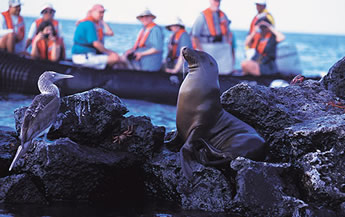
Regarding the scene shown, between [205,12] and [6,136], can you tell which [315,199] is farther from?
[205,12]

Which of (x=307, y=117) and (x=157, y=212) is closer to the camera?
(x=157, y=212)

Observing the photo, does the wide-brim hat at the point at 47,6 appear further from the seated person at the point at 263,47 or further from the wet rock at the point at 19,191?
the wet rock at the point at 19,191

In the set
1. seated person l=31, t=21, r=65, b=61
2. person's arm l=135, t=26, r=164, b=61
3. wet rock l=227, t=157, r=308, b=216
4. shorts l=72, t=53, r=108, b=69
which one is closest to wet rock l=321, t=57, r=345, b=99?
wet rock l=227, t=157, r=308, b=216

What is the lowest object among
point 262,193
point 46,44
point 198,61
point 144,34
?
point 262,193

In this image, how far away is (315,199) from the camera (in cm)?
422

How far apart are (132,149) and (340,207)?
1.84 m

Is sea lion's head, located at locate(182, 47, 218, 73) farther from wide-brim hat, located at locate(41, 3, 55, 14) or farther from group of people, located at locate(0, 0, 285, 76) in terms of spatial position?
wide-brim hat, located at locate(41, 3, 55, 14)

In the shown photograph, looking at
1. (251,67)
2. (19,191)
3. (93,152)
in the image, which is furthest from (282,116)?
(251,67)

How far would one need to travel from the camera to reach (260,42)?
10477mm

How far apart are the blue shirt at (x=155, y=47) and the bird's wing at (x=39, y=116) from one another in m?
5.88

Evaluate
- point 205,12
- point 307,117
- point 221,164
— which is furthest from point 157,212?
point 205,12

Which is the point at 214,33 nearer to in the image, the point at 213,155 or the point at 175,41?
the point at 175,41

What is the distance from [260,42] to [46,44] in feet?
14.2

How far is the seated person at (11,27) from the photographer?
35.4 feet
